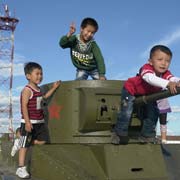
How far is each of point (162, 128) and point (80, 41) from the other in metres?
1.89

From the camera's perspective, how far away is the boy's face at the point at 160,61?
5.02m

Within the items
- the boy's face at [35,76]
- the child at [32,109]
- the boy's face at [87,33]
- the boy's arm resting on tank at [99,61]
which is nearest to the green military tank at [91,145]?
the child at [32,109]

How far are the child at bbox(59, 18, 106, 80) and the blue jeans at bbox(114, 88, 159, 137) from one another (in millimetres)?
1266

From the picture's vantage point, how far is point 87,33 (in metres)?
6.48

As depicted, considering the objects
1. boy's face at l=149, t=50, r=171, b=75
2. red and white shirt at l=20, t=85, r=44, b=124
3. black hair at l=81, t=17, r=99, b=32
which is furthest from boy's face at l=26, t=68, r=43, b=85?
boy's face at l=149, t=50, r=171, b=75

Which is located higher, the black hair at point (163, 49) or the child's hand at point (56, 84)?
the black hair at point (163, 49)

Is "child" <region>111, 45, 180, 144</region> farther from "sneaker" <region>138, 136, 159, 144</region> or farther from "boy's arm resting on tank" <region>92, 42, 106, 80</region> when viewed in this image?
"boy's arm resting on tank" <region>92, 42, 106, 80</region>

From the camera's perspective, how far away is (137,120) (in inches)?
228

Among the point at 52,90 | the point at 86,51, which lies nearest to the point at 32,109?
the point at 52,90

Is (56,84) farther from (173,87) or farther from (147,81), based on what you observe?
(173,87)

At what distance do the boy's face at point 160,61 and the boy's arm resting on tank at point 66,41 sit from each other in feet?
5.72

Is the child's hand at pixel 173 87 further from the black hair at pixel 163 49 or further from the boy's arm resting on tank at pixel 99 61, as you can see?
the boy's arm resting on tank at pixel 99 61

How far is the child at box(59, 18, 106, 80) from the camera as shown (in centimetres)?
646

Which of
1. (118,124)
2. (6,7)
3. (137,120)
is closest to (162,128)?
(137,120)
